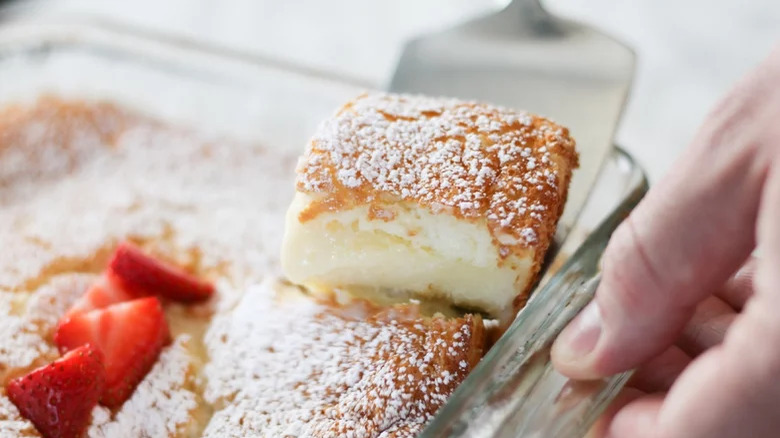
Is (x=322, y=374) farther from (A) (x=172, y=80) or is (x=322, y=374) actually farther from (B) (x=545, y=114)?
(A) (x=172, y=80)

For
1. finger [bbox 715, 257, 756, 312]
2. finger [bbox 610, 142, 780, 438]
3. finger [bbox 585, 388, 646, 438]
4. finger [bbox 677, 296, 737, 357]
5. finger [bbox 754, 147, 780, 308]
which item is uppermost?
finger [bbox 754, 147, 780, 308]

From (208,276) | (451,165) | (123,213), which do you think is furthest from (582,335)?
(123,213)

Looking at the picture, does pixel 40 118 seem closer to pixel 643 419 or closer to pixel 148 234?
pixel 148 234

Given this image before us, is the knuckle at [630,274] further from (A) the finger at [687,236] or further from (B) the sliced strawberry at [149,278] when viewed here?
(B) the sliced strawberry at [149,278]

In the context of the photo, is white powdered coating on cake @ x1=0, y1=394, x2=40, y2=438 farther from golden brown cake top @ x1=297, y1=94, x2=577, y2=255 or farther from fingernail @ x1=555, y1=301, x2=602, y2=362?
fingernail @ x1=555, y1=301, x2=602, y2=362

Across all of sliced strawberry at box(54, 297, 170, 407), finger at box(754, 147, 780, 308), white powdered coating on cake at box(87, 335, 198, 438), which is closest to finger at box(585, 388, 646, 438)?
finger at box(754, 147, 780, 308)

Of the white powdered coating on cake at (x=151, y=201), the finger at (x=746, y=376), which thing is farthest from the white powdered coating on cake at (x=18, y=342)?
the finger at (x=746, y=376)
